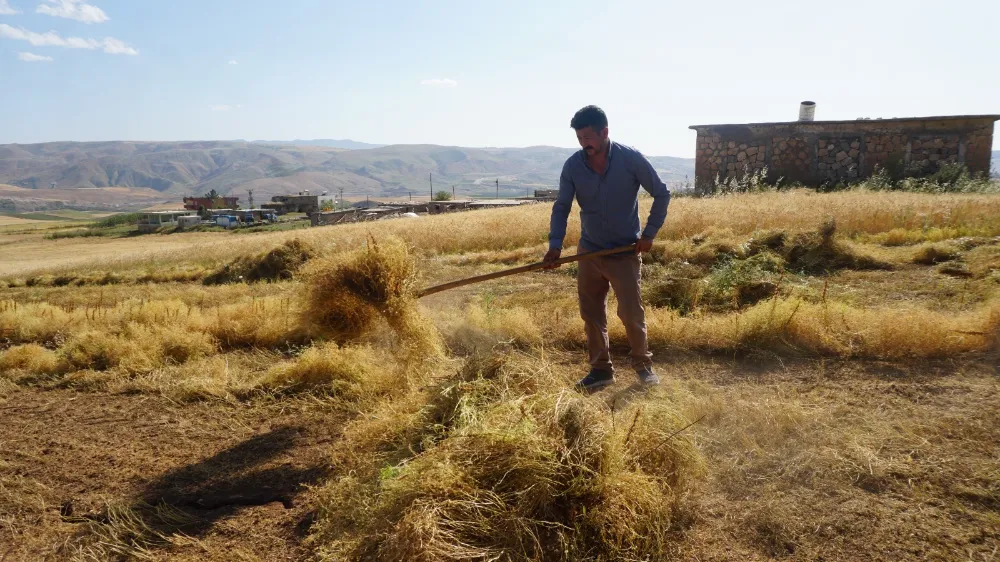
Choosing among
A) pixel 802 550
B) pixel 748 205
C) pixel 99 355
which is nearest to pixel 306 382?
pixel 99 355

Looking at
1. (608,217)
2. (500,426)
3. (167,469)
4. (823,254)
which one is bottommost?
(167,469)

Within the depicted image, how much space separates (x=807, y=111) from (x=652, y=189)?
18422mm

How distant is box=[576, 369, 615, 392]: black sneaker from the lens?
475 cm

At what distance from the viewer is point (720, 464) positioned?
3.43m

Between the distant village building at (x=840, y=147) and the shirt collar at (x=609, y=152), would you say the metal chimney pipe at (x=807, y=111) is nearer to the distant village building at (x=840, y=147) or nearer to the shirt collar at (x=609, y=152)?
the distant village building at (x=840, y=147)

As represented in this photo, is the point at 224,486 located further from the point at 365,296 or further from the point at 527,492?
the point at 527,492

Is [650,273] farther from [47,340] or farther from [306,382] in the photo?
[47,340]

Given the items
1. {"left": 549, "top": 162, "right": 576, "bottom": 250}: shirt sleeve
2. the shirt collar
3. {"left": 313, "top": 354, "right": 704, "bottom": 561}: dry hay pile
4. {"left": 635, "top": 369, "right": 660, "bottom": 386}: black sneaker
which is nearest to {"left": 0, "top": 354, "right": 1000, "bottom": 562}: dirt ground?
{"left": 635, "top": 369, "right": 660, "bottom": 386}: black sneaker

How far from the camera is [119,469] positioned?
396cm

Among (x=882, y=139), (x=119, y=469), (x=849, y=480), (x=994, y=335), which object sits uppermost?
(x=882, y=139)

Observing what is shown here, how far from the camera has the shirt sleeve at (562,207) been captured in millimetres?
4691

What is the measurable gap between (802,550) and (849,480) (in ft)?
2.29

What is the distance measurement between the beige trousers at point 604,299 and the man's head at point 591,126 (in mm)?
857

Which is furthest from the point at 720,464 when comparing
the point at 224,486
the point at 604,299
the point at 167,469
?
the point at 167,469
